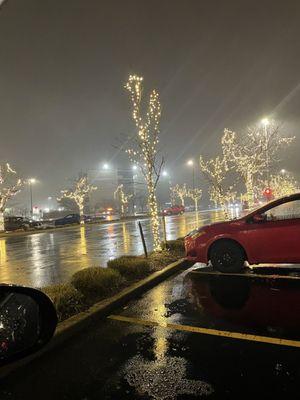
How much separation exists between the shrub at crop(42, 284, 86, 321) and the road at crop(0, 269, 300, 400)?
19.7 inches

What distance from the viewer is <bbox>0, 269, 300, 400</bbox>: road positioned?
388 cm

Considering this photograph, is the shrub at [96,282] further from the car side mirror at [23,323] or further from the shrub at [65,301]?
the car side mirror at [23,323]

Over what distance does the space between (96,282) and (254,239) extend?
3.63m

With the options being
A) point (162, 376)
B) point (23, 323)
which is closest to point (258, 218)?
point (162, 376)

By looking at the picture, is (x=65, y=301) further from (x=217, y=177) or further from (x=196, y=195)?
(x=196, y=195)

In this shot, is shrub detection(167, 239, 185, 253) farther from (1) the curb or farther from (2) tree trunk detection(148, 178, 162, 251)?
(1) the curb

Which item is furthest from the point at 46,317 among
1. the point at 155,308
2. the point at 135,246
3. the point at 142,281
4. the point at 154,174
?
the point at 135,246

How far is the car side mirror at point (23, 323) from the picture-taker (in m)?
2.22

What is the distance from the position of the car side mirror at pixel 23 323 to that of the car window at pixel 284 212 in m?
7.20

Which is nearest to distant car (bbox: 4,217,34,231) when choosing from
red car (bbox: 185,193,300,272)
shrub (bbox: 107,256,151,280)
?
shrub (bbox: 107,256,151,280)

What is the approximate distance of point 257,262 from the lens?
8.83 m

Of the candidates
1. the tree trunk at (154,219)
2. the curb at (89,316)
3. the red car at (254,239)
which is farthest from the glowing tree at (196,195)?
the curb at (89,316)

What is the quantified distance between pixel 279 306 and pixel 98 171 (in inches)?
3703

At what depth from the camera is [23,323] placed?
2.50m
